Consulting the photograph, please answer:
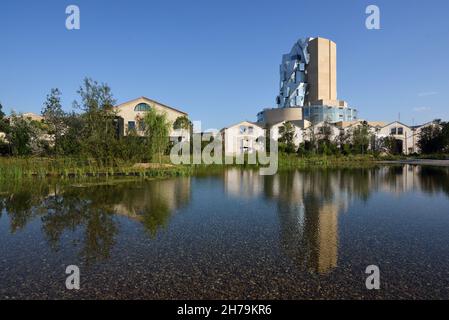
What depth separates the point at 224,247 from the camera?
6.50m

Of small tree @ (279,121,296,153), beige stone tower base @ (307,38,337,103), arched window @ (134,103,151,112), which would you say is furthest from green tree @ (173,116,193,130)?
beige stone tower base @ (307,38,337,103)

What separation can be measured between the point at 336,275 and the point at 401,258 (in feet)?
5.62

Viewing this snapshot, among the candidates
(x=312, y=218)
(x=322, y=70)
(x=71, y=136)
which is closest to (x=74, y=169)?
(x=71, y=136)

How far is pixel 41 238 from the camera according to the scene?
24.1ft

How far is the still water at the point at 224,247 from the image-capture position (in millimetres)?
4617

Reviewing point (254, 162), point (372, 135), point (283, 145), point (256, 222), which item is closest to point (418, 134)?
point (372, 135)

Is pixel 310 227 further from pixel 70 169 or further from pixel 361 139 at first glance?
pixel 361 139

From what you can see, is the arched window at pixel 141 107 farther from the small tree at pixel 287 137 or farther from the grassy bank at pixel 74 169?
the grassy bank at pixel 74 169

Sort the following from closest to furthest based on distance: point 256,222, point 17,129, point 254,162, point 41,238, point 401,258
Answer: point 401,258
point 41,238
point 256,222
point 17,129
point 254,162

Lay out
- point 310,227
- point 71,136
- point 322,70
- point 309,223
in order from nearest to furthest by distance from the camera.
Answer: point 310,227 < point 309,223 < point 71,136 < point 322,70

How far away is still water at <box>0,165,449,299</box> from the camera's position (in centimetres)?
462

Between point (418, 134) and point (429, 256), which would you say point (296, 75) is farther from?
point (429, 256)

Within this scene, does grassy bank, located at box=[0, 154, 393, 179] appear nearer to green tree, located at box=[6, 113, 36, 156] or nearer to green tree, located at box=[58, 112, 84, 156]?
green tree, located at box=[58, 112, 84, 156]
